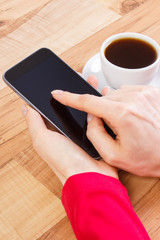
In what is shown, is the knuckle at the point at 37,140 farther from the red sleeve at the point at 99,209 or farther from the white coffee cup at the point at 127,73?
the white coffee cup at the point at 127,73

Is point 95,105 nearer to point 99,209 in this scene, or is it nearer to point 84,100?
point 84,100

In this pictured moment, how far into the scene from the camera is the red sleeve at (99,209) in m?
0.53

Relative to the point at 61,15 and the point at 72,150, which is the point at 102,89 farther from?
the point at 61,15

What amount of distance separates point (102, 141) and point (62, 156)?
0.08 meters

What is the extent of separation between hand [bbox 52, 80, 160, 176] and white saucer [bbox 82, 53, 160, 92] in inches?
5.0

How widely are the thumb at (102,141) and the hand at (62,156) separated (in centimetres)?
2

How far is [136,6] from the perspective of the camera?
962 millimetres

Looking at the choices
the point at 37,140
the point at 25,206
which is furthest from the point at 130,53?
the point at 25,206

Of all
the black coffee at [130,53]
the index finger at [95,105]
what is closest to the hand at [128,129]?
the index finger at [95,105]

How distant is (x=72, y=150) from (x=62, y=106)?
0.42ft

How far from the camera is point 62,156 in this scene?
0.62m

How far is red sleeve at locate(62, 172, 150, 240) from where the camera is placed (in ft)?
1.73

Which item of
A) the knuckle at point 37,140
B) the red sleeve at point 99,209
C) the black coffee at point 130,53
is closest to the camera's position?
the red sleeve at point 99,209

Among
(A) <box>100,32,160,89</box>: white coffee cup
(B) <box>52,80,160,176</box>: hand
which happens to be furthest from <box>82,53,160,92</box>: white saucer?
(B) <box>52,80,160,176</box>: hand
